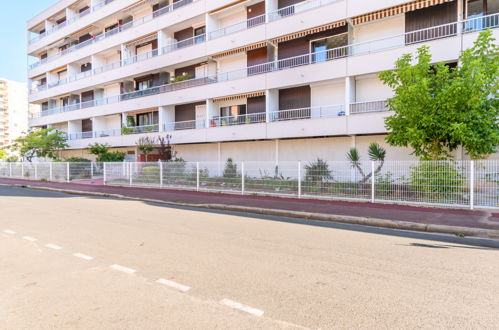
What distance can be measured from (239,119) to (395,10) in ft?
37.1

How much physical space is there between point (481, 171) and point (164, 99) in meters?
21.1

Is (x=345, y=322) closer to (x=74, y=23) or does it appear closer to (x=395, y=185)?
(x=395, y=185)

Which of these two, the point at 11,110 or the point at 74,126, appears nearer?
the point at 74,126

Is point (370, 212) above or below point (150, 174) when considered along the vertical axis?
below

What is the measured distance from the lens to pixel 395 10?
50.9 feet

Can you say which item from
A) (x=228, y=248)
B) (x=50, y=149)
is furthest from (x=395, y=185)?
(x=50, y=149)

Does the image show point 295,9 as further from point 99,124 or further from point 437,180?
point 99,124

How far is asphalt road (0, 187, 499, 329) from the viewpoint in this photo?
3.06 meters

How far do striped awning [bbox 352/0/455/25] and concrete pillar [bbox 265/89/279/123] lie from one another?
19.7 feet

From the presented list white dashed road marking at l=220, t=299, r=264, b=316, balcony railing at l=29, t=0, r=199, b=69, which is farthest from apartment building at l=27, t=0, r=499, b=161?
white dashed road marking at l=220, t=299, r=264, b=316

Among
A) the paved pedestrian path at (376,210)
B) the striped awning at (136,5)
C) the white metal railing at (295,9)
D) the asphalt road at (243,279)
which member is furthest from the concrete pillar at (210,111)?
the asphalt road at (243,279)

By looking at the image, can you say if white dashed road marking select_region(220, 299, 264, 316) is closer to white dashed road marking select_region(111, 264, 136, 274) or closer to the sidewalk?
white dashed road marking select_region(111, 264, 136, 274)

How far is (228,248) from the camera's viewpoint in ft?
18.3

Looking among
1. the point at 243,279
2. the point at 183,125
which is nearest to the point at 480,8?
the point at 243,279
